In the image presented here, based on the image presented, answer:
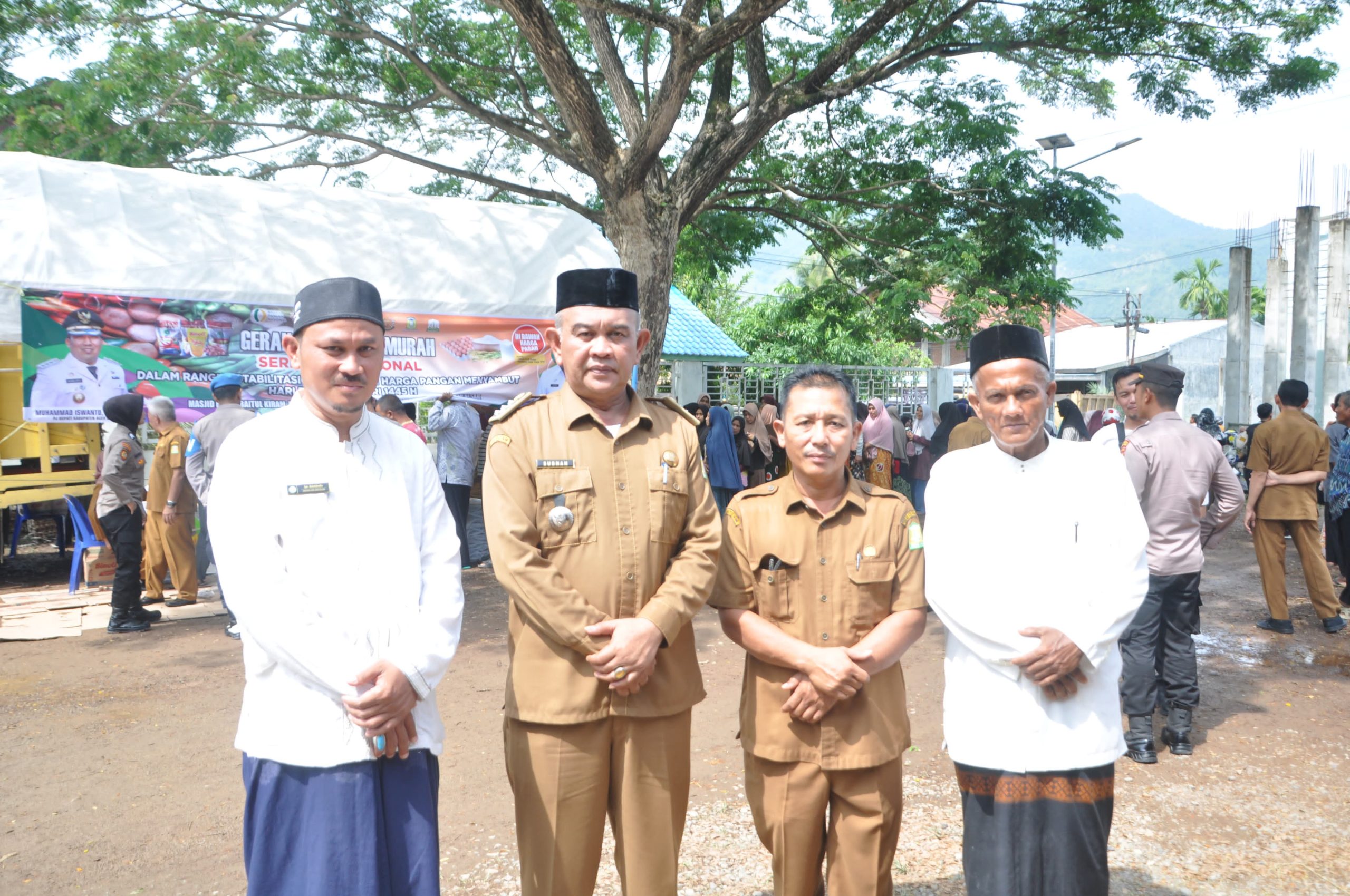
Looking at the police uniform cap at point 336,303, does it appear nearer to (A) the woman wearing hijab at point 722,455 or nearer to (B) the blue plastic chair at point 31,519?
(B) the blue plastic chair at point 31,519

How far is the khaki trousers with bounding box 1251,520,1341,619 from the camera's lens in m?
7.20

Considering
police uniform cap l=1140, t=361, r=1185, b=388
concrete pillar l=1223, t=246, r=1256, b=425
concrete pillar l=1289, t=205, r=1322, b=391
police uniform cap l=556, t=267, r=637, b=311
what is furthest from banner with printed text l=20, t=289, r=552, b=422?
concrete pillar l=1223, t=246, r=1256, b=425

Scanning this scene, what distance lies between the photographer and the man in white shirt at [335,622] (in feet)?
7.23

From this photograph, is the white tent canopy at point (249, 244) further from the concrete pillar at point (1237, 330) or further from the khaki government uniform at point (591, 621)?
the concrete pillar at point (1237, 330)

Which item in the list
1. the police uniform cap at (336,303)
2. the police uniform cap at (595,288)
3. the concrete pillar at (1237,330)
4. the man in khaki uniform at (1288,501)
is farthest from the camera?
the concrete pillar at (1237,330)

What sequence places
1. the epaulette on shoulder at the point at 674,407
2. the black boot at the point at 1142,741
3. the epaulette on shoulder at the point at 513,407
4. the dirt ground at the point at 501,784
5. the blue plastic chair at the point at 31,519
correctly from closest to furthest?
the epaulette on shoulder at the point at 513,407 < the epaulette on shoulder at the point at 674,407 < the dirt ground at the point at 501,784 < the black boot at the point at 1142,741 < the blue plastic chair at the point at 31,519

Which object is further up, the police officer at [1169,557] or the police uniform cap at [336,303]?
the police uniform cap at [336,303]

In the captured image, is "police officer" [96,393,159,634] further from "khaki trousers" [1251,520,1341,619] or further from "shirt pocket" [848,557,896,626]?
"khaki trousers" [1251,520,1341,619]

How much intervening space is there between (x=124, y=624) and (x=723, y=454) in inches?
260

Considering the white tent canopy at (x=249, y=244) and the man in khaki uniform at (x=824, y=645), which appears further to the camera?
the white tent canopy at (x=249, y=244)

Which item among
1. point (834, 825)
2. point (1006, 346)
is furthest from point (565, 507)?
point (1006, 346)

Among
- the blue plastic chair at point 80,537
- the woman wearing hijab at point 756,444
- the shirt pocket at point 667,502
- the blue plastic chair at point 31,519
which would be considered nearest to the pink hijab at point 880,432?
the woman wearing hijab at point 756,444

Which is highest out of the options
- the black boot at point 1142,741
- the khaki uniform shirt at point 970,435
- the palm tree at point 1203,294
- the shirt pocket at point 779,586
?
the palm tree at point 1203,294

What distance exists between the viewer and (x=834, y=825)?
107 inches
